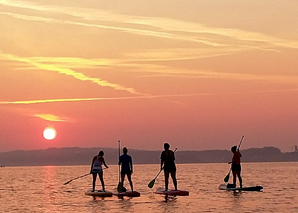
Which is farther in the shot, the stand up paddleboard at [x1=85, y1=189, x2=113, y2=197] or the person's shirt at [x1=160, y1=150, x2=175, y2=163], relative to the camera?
the stand up paddleboard at [x1=85, y1=189, x2=113, y2=197]

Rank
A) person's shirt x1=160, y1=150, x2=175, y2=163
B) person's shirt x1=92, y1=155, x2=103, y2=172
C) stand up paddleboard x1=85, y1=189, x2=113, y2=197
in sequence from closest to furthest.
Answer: person's shirt x1=160, y1=150, x2=175, y2=163 < person's shirt x1=92, y1=155, x2=103, y2=172 < stand up paddleboard x1=85, y1=189, x2=113, y2=197

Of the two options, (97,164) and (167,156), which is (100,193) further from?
(167,156)

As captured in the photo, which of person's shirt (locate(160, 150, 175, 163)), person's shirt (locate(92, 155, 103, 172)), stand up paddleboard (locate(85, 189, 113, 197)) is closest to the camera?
person's shirt (locate(160, 150, 175, 163))

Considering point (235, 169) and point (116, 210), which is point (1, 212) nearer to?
point (116, 210)

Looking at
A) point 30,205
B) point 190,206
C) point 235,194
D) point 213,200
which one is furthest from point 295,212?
point 30,205

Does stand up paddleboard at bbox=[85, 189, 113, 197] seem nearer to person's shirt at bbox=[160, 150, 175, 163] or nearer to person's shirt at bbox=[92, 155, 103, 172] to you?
person's shirt at bbox=[92, 155, 103, 172]

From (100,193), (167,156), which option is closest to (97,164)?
(100,193)

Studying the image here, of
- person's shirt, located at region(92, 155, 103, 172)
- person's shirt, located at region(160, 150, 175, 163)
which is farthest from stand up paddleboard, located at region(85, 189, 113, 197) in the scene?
person's shirt, located at region(160, 150, 175, 163)

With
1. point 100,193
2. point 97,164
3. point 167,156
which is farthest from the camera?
point 100,193

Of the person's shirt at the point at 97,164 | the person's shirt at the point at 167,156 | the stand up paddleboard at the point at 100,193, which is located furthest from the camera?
the stand up paddleboard at the point at 100,193

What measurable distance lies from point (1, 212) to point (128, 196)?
7563mm

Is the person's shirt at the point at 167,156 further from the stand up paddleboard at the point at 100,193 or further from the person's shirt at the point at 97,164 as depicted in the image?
the stand up paddleboard at the point at 100,193

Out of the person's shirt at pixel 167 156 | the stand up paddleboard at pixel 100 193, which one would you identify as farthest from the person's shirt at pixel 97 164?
the person's shirt at pixel 167 156

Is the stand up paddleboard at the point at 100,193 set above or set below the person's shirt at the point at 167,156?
below
